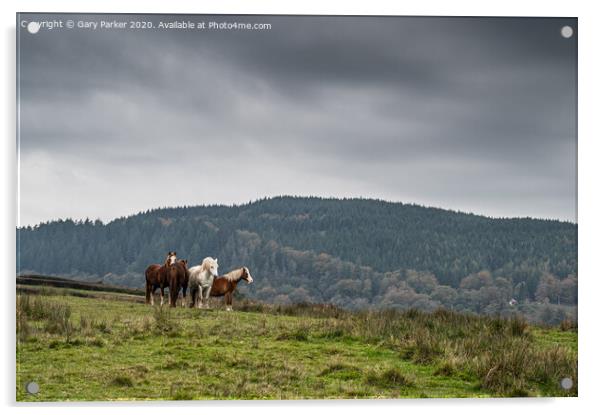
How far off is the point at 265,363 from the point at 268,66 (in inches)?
198

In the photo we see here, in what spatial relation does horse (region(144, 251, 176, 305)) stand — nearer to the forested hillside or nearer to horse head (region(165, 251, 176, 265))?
horse head (region(165, 251, 176, 265))

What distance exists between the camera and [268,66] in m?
15.0

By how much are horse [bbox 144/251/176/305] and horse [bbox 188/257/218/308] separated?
1.50 feet

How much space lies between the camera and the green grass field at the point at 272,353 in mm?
13789

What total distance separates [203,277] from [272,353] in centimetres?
206

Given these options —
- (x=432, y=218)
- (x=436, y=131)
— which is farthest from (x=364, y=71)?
(x=432, y=218)

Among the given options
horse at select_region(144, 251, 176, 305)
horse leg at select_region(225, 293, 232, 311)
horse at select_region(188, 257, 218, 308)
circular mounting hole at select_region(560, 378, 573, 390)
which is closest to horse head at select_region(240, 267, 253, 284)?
horse at select_region(188, 257, 218, 308)

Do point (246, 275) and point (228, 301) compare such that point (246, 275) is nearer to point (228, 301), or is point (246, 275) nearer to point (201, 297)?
point (228, 301)

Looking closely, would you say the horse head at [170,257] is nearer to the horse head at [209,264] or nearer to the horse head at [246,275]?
the horse head at [209,264]

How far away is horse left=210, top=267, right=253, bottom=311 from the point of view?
15.3 metres

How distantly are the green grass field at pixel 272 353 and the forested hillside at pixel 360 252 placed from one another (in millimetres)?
390

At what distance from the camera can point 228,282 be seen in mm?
15539

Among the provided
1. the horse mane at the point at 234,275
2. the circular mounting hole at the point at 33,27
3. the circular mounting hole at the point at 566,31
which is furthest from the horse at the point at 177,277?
the circular mounting hole at the point at 566,31

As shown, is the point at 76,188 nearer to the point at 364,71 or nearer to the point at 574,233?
the point at 364,71
